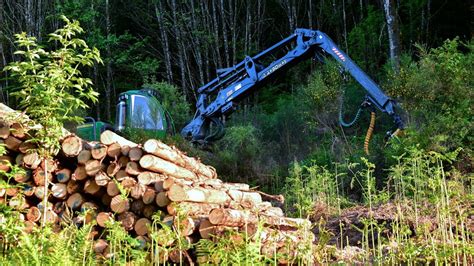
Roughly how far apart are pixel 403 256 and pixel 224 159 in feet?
25.4

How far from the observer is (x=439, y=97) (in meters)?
10.0

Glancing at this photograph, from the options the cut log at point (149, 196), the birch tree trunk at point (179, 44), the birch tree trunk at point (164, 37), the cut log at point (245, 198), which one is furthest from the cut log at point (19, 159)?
the birch tree trunk at point (164, 37)

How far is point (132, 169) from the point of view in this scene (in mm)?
5406

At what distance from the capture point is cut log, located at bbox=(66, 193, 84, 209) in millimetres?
5514

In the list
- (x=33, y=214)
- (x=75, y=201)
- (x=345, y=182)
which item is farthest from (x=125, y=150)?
(x=345, y=182)

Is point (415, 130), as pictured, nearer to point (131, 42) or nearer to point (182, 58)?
point (182, 58)

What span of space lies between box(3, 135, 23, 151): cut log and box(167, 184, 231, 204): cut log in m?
1.50

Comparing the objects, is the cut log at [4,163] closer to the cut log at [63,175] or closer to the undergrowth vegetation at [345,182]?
the undergrowth vegetation at [345,182]

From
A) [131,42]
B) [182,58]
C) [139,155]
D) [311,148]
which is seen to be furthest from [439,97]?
[131,42]

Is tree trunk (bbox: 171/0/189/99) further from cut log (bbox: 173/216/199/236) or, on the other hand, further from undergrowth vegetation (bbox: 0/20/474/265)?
cut log (bbox: 173/216/199/236)

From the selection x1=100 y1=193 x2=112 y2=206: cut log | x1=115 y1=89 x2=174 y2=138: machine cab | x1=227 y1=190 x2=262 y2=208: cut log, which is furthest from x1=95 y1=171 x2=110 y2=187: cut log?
x1=115 y1=89 x2=174 y2=138: machine cab

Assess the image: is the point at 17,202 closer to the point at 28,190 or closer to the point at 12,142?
the point at 28,190

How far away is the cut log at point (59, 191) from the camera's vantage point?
5.54m

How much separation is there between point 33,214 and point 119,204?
81cm
